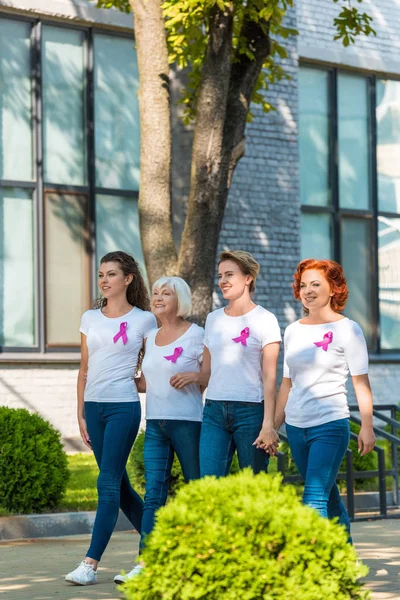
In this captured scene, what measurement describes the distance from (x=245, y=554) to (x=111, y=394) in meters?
3.41

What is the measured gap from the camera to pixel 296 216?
2006cm

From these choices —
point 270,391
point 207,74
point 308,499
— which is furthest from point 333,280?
point 207,74

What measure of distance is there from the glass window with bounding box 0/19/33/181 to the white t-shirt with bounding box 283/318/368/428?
10.5m

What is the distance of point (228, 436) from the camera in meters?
7.67

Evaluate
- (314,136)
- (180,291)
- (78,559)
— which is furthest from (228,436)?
(314,136)

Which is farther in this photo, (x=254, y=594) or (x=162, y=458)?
(x=162, y=458)

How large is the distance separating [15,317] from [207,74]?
233 inches

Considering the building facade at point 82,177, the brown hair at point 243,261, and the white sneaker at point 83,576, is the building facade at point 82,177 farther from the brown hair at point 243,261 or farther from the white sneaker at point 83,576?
the brown hair at point 243,261

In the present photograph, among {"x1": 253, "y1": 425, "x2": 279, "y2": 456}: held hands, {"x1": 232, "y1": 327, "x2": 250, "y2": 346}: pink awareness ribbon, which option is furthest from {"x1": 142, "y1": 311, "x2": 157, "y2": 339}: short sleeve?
{"x1": 253, "y1": 425, "x2": 279, "y2": 456}: held hands

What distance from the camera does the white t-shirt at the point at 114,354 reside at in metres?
8.17

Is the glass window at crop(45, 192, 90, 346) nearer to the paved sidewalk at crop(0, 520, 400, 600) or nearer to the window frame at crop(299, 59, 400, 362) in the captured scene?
the window frame at crop(299, 59, 400, 362)

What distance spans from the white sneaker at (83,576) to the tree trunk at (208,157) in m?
4.82

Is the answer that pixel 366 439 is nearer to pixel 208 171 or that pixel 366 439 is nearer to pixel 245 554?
pixel 245 554

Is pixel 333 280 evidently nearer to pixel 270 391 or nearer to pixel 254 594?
pixel 270 391
